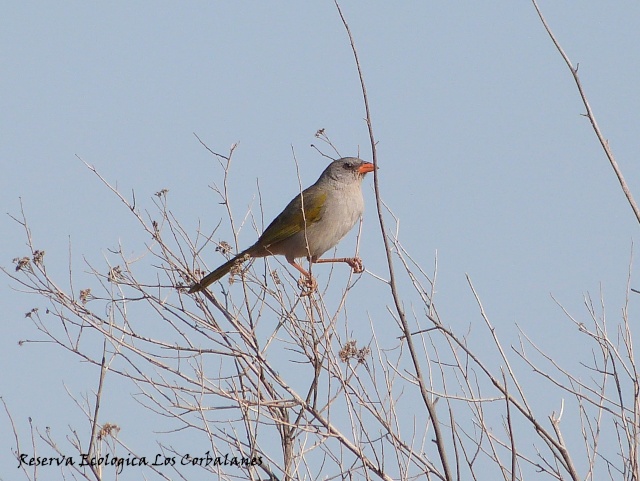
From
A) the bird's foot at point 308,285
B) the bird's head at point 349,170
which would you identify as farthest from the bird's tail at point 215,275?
the bird's head at point 349,170

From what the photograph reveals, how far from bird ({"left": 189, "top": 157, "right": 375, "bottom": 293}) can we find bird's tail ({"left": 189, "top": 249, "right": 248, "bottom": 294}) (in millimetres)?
541

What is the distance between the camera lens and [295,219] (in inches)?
326

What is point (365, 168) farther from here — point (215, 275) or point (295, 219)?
point (215, 275)

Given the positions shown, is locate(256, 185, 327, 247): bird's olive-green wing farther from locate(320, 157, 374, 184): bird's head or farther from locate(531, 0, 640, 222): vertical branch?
locate(531, 0, 640, 222): vertical branch

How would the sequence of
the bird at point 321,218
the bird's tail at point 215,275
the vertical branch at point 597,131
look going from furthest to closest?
the bird at point 321,218, the bird's tail at point 215,275, the vertical branch at point 597,131

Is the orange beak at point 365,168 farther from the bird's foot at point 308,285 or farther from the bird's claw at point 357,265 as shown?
the bird's foot at point 308,285

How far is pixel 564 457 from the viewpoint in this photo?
431cm

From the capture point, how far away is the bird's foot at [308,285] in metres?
5.55

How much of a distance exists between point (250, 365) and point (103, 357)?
2.94 ft

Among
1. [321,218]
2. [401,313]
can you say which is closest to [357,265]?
[321,218]

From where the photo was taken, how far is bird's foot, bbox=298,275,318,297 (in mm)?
5548

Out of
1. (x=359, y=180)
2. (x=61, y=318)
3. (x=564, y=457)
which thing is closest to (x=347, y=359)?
(x=564, y=457)

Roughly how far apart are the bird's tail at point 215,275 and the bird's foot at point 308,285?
0.52 m

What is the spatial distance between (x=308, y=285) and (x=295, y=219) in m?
2.51
